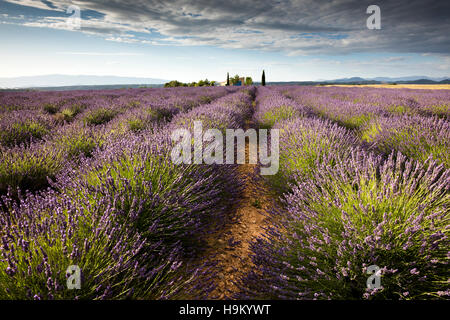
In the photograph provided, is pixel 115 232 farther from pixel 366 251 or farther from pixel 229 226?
pixel 366 251

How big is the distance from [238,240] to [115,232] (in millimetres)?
1286

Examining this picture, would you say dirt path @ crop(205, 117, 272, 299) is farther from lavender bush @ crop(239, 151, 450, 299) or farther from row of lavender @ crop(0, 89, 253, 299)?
lavender bush @ crop(239, 151, 450, 299)

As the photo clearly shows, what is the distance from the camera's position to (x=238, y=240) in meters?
2.40

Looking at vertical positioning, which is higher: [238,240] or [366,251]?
[366,251]

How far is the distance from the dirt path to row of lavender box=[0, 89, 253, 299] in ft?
0.46

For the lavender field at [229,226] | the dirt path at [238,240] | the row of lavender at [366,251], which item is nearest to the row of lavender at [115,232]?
the lavender field at [229,226]

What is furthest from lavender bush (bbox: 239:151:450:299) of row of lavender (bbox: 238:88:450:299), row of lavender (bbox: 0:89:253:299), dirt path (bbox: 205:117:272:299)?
row of lavender (bbox: 0:89:253:299)

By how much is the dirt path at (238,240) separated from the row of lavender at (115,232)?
0.46 feet

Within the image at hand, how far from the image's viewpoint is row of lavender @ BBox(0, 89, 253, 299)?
118cm

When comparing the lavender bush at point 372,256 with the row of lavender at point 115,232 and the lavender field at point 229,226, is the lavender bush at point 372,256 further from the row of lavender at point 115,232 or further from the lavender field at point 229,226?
the row of lavender at point 115,232

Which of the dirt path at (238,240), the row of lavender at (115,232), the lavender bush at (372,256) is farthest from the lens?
the dirt path at (238,240)

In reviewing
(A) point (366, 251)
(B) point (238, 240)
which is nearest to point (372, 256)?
(A) point (366, 251)

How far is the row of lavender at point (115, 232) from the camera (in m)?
1.18

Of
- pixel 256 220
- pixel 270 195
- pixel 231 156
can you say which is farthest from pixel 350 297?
pixel 231 156
